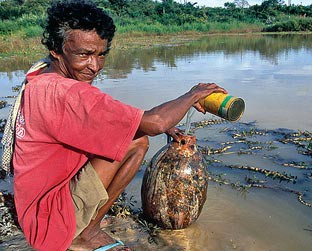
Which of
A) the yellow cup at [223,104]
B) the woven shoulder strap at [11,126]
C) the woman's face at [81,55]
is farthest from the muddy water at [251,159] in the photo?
the woman's face at [81,55]

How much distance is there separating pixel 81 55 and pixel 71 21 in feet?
0.60

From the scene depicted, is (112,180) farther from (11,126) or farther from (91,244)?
(11,126)

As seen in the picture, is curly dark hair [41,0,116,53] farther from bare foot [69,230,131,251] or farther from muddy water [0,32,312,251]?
muddy water [0,32,312,251]

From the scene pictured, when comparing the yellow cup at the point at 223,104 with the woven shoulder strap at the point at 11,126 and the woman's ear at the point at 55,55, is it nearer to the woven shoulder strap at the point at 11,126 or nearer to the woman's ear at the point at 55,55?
the woman's ear at the point at 55,55

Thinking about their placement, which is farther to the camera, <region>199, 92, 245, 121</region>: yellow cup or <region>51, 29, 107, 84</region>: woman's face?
<region>199, 92, 245, 121</region>: yellow cup

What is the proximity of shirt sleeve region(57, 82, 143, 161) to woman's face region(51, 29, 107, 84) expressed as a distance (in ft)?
0.96

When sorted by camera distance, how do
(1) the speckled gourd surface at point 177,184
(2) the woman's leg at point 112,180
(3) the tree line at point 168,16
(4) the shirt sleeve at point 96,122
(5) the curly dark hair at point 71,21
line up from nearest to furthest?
(4) the shirt sleeve at point 96,122 → (5) the curly dark hair at point 71,21 → (2) the woman's leg at point 112,180 → (1) the speckled gourd surface at point 177,184 → (3) the tree line at point 168,16

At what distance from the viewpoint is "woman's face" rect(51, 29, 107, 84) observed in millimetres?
2055

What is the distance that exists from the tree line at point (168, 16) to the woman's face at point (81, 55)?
21036 millimetres

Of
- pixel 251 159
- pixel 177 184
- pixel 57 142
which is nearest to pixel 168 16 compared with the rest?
pixel 251 159

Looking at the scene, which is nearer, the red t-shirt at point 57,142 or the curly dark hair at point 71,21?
the red t-shirt at point 57,142

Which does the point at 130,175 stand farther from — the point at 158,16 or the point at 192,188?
the point at 158,16

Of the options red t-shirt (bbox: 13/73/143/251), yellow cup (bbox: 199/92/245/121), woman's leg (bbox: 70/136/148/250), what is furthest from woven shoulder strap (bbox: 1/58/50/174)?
yellow cup (bbox: 199/92/245/121)

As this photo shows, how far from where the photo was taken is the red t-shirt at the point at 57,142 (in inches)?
71.9
